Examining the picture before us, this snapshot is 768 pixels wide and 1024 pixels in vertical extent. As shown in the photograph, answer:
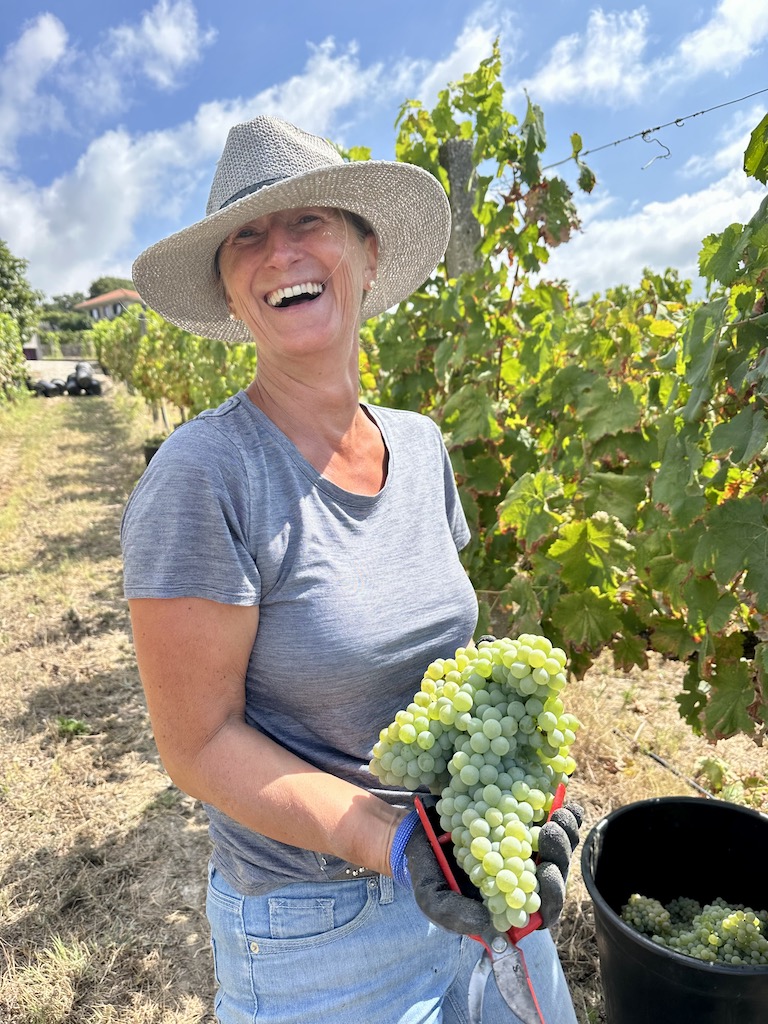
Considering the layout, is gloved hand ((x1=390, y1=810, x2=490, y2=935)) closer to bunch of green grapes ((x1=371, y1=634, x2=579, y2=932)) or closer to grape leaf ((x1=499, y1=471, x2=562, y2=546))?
bunch of green grapes ((x1=371, y1=634, x2=579, y2=932))

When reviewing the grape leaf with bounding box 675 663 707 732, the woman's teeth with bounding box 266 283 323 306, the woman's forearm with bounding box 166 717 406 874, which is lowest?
the grape leaf with bounding box 675 663 707 732

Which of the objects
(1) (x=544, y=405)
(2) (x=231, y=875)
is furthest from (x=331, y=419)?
(1) (x=544, y=405)

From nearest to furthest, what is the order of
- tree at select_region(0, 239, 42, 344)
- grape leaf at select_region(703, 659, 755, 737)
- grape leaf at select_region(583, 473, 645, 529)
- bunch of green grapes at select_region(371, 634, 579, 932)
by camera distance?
bunch of green grapes at select_region(371, 634, 579, 932)
grape leaf at select_region(703, 659, 755, 737)
grape leaf at select_region(583, 473, 645, 529)
tree at select_region(0, 239, 42, 344)

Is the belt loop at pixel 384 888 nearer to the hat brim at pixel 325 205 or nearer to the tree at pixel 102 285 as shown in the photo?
the hat brim at pixel 325 205

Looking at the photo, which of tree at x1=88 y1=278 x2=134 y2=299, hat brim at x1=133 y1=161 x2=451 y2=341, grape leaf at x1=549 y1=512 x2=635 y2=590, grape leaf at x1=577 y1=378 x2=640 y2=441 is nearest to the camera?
hat brim at x1=133 y1=161 x2=451 y2=341

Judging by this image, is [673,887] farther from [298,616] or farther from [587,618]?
[298,616]

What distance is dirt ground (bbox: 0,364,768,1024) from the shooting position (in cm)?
234

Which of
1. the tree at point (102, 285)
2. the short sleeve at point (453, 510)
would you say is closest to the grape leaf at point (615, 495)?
the short sleeve at point (453, 510)

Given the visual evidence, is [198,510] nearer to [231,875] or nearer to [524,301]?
[231,875]

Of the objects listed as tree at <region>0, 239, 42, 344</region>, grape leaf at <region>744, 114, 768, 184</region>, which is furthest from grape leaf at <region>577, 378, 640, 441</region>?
tree at <region>0, 239, 42, 344</region>

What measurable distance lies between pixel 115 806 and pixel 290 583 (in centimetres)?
255

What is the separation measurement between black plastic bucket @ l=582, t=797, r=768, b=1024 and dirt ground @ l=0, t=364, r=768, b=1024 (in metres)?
0.39

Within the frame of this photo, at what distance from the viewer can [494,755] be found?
101cm

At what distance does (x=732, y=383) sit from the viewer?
67.6 inches
